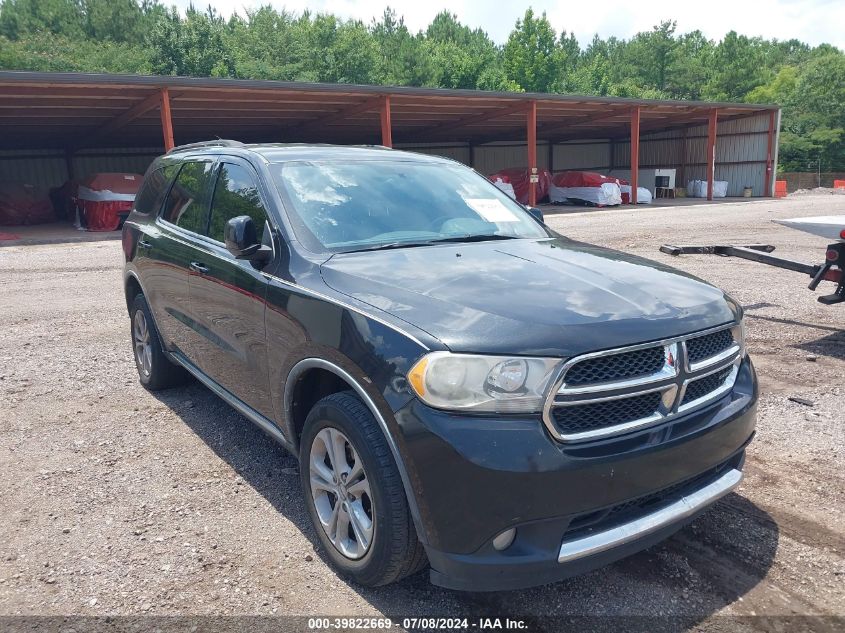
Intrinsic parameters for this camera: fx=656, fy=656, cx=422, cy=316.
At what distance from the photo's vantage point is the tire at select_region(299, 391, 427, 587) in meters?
2.42

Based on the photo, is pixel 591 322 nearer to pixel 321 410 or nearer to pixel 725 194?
pixel 321 410

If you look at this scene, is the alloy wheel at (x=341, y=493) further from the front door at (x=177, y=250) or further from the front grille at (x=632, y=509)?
the front door at (x=177, y=250)

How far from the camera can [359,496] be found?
2652 mm

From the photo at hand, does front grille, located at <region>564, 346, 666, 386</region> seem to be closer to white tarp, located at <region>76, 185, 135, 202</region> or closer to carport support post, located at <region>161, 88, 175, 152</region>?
carport support post, located at <region>161, 88, 175, 152</region>

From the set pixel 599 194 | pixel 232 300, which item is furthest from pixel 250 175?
pixel 599 194

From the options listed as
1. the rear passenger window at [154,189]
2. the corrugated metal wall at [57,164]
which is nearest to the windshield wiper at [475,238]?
the rear passenger window at [154,189]

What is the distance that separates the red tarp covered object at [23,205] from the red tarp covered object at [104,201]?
16.5 feet

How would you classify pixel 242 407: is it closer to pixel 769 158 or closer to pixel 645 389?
pixel 645 389

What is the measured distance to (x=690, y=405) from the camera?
8.37ft

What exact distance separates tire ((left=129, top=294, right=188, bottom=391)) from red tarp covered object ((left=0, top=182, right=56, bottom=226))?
1016 inches

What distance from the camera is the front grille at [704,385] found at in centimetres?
257

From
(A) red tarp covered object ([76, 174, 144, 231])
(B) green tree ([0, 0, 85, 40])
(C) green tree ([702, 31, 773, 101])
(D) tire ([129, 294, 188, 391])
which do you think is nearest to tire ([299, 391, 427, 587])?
(D) tire ([129, 294, 188, 391])

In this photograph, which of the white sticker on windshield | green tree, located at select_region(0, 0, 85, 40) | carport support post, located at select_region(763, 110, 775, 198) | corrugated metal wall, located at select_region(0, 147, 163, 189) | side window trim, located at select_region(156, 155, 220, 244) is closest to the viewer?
the white sticker on windshield

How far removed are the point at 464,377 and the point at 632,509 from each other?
0.84 meters
